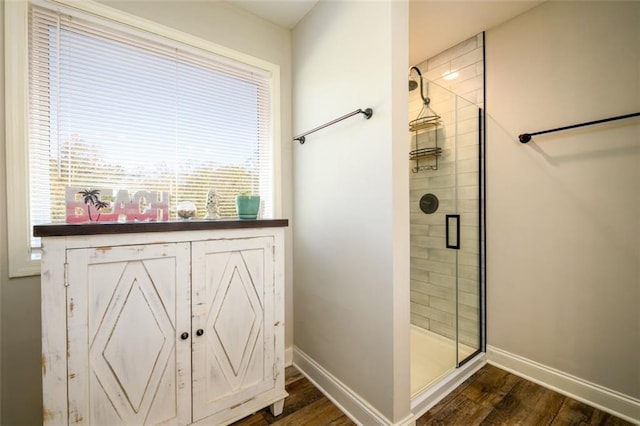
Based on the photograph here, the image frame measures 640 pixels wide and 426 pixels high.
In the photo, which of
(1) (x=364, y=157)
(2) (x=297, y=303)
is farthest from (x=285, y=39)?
(2) (x=297, y=303)

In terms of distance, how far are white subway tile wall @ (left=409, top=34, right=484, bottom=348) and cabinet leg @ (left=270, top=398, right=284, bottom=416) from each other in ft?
3.61

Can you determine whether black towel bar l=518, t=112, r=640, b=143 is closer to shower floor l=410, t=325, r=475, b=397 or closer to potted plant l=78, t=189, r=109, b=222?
shower floor l=410, t=325, r=475, b=397

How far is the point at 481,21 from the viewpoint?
1.93 m

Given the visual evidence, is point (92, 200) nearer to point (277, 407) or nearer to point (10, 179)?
point (10, 179)

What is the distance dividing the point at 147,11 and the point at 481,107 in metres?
2.32

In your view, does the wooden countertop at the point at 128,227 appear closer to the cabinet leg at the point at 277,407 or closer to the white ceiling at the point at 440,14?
the cabinet leg at the point at 277,407

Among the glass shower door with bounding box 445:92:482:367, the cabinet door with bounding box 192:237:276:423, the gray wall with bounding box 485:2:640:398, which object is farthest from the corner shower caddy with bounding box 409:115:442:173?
the cabinet door with bounding box 192:237:276:423

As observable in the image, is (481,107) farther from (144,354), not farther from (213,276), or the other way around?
(144,354)

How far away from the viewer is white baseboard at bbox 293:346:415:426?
4.46ft

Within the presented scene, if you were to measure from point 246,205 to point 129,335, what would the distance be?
790 millimetres

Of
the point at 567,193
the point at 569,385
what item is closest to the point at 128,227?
the point at 567,193

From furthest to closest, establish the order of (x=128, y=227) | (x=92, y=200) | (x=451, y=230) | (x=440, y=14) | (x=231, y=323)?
(x=451, y=230) → (x=440, y=14) → (x=231, y=323) → (x=92, y=200) → (x=128, y=227)

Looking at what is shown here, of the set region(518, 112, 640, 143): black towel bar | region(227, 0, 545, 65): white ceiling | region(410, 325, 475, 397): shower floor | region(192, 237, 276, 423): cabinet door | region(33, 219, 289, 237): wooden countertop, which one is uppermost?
region(227, 0, 545, 65): white ceiling

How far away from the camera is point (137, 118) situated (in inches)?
60.4
